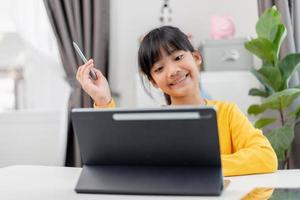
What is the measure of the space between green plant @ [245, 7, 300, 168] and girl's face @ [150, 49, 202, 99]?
108cm

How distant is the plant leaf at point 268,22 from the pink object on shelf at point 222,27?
32cm

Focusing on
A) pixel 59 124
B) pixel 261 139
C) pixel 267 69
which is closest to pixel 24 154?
pixel 59 124

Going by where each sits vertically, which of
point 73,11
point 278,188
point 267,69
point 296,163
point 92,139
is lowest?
point 296,163

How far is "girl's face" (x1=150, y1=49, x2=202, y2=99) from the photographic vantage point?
4.09 ft

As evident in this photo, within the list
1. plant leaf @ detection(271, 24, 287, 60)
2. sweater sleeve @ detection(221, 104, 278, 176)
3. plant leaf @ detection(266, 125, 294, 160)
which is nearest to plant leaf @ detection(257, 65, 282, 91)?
plant leaf @ detection(271, 24, 287, 60)

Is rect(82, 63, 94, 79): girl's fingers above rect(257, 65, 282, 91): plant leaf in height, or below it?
below

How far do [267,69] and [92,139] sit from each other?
1759 millimetres

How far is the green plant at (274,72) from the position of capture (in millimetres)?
2283

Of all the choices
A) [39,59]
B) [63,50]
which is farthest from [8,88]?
[63,50]

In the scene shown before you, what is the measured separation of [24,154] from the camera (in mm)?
2945

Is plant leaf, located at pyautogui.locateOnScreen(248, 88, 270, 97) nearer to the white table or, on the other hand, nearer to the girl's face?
the girl's face

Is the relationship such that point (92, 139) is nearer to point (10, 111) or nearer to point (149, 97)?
point (149, 97)

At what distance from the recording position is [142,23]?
10.1 feet

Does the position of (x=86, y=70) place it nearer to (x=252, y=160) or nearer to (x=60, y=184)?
(x=60, y=184)
